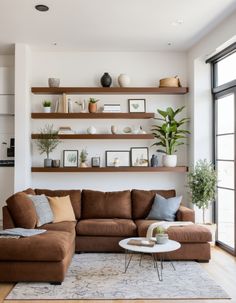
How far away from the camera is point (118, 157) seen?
609 cm

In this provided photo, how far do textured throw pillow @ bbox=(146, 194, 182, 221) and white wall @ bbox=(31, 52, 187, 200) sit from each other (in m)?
0.89

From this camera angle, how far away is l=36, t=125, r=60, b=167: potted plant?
19.3 feet

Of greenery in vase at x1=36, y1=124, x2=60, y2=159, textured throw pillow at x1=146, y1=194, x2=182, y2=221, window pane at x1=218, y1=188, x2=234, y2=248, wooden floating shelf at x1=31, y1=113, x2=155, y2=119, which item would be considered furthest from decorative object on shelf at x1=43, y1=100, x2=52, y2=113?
window pane at x1=218, y1=188, x2=234, y2=248

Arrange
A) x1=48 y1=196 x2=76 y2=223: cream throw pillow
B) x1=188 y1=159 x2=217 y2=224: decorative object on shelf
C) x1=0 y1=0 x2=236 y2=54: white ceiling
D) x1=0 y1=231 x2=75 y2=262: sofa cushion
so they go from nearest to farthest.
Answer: x1=0 y1=231 x2=75 y2=262: sofa cushion, x1=0 y1=0 x2=236 y2=54: white ceiling, x1=48 y1=196 x2=76 y2=223: cream throw pillow, x1=188 y1=159 x2=217 y2=224: decorative object on shelf

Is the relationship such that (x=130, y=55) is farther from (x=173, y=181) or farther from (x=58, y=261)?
(x=58, y=261)

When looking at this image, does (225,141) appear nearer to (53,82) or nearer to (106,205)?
(106,205)

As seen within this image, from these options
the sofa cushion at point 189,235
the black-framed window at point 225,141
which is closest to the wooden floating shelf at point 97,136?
the black-framed window at point 225,141

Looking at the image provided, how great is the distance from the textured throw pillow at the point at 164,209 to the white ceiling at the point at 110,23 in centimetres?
244

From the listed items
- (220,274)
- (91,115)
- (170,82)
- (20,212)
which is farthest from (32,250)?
(170,82)

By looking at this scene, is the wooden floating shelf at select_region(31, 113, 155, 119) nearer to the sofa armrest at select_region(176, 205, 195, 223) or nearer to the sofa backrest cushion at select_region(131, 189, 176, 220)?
the sofa backrest cushion at select_region(131, 189, 176, 220)

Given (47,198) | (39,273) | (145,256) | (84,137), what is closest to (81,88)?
(84,137)

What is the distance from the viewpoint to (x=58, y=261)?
3648mm

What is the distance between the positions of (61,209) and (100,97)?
2.10 metres

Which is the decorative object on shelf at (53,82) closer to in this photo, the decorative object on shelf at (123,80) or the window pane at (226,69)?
the decorative object on shelf at (123,80)
